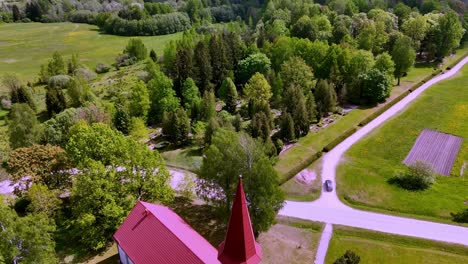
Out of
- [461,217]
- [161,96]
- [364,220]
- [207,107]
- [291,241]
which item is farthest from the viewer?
[161,96]

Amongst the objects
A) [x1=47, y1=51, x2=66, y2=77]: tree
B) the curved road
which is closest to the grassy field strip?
the curved road

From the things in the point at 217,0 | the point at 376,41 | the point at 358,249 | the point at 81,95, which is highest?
the point at 217,0

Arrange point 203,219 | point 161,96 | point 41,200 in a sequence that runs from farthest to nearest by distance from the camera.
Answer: point 161,96 → point 203,219 → point 41,200

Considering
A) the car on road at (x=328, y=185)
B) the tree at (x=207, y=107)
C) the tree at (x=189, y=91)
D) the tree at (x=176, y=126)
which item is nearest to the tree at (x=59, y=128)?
the tree at (x=176, y=126)

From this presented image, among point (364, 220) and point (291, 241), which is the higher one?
point (364, 220)

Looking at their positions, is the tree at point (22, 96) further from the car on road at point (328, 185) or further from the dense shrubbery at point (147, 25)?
the dense shrubbery at point (147, 25)

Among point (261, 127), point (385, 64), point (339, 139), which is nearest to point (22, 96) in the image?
point (261, 127)

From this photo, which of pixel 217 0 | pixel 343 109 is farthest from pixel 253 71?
pixel 217 0

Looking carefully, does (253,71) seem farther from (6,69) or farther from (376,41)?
(6,69)

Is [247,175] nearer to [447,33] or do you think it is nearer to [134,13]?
[447,33]
